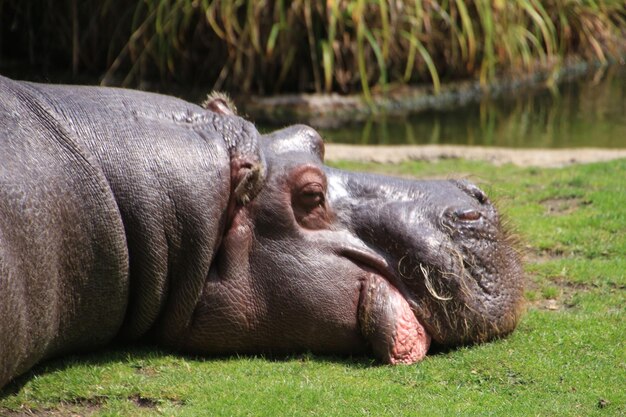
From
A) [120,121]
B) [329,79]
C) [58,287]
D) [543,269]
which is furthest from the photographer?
[329,79]

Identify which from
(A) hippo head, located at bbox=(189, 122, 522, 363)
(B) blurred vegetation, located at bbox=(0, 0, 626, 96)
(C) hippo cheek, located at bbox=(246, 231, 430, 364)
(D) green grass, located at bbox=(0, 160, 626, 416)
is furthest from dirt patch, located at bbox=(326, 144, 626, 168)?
(C) hippo cheek, located at bbox=(246, 231, 430, 364)

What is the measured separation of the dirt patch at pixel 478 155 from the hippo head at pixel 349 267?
173 inches

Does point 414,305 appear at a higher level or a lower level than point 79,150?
lower

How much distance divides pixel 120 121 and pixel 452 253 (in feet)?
4.88

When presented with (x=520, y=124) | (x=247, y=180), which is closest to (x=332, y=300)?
(x=247, y=180)

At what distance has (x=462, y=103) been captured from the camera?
13.5 metres

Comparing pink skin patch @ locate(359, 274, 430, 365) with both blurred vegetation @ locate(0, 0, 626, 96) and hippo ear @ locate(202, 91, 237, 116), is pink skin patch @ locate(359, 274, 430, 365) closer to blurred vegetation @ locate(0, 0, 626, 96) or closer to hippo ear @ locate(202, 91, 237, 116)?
hippo ear @ locate(202, 91, 237, 116)

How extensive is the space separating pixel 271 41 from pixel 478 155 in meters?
3.21

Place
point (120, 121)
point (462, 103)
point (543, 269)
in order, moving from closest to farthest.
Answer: point (120, 121)
point (543, 269)
point (462, 103)

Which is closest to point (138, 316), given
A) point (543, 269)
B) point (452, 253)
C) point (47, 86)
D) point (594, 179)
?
point (47, 86)

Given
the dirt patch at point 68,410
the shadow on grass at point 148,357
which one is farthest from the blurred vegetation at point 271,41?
the dirt patch at point 68,410

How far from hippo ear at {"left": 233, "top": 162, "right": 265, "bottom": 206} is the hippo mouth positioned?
1.51 feet

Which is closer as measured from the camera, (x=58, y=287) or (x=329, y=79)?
(x=58, y=287)

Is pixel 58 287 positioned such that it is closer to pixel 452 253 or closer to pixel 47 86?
pixel 47 86
